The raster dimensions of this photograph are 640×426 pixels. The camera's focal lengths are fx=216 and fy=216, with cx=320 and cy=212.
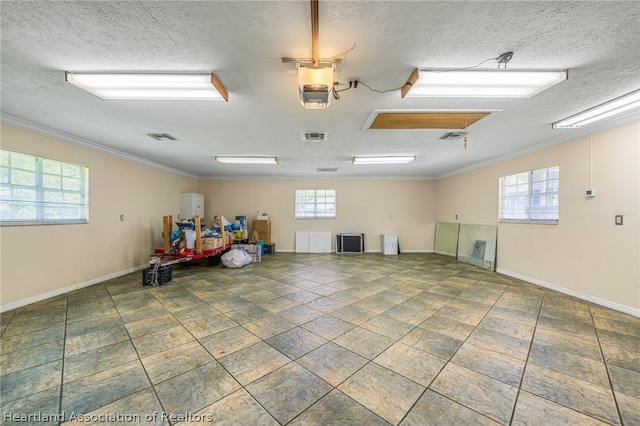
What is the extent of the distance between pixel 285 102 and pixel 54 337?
3.64 metres

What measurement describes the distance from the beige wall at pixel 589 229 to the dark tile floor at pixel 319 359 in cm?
44

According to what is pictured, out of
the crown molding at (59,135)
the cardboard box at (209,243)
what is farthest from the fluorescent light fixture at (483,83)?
the crown molding at (59,135)

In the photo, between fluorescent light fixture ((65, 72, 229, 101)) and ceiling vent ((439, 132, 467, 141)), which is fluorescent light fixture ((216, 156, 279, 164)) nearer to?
fluorescent light fixture ((65, 72, 229, 101))

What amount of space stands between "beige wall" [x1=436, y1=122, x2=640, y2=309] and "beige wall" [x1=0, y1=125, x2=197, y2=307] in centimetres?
851

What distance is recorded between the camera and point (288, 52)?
5.88 feet

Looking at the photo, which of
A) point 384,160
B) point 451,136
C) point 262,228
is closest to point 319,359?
point 451,136

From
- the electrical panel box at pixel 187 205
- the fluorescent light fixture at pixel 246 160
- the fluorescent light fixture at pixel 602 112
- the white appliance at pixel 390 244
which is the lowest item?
the white appliance at pixel 390 244

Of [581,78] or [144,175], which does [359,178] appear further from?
[144,175]

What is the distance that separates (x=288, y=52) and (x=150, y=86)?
4.90 feet

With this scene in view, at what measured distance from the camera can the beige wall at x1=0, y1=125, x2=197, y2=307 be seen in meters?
3.11

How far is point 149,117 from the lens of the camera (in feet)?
9.71

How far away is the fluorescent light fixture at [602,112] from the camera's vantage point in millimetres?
2461

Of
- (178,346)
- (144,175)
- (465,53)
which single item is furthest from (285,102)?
(144,175)

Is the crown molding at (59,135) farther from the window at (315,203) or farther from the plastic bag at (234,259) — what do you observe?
the window at (315,203)
